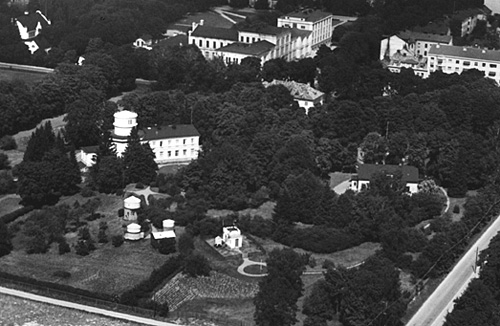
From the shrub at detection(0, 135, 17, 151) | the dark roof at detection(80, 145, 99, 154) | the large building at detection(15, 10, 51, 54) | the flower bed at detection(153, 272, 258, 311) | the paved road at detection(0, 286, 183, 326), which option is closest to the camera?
the paved road at detection(0, 286, 183, 326)

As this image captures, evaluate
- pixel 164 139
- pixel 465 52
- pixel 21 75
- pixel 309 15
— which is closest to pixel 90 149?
pixel 164 139

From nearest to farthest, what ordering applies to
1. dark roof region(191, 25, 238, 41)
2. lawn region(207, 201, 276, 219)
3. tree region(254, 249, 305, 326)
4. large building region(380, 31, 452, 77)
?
tree region(254, 249, 305, 326)
lawn region(207, 201, 276, 219)
large building region(380, 31, 452, 77)
dark roof region(191, 25, 238, 41)

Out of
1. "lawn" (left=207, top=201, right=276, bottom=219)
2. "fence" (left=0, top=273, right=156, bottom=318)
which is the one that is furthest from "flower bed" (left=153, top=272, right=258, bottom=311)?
"lawn" (left=207, top=201, right=276, bottom=219)

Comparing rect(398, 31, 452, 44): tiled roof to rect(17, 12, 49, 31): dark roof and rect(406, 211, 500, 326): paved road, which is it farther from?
rect(406, 211, 500, 326): paved road

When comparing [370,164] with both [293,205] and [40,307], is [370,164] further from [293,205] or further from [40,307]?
[40,307]

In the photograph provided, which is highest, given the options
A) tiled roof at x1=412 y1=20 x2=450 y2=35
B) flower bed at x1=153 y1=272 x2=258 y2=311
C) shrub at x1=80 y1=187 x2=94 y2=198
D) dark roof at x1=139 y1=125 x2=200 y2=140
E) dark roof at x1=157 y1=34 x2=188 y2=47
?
tiled roof at x1=412 y1=20 x2=450 y2=35

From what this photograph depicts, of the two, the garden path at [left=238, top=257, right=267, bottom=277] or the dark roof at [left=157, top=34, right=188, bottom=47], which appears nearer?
the garden path at [left=238, top=257, right=267, bottom=277]

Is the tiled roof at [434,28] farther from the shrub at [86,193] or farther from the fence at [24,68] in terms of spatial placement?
the shrub at [86,193]
